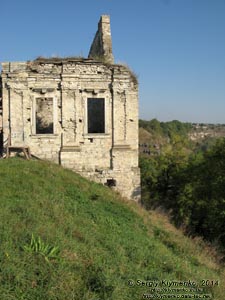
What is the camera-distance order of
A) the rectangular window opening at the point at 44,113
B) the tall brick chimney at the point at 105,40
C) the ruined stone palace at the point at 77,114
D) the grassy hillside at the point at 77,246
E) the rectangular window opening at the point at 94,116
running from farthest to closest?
the rectangular window opening at the point at 94,116 < the rectangular window opening at the point at 44,113 < the tall brick chimney at the point at 105,40 < the ruined stone palace at the point at 77,114 < the grassy hillside at the point at 77,246

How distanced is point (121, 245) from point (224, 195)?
31.5 ft

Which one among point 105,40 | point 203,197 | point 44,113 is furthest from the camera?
point 203,197

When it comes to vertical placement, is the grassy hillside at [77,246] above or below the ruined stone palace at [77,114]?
below

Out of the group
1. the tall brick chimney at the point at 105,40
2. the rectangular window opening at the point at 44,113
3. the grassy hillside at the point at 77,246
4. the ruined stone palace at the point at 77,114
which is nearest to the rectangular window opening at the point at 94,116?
the rectangular window opening at the point at 44,113

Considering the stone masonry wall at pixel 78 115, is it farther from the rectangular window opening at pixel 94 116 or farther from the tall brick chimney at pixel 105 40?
the rectangular window opening at pixel 94 116

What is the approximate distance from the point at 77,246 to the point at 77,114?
7.66 meters

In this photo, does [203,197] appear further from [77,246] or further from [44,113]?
[77,246]

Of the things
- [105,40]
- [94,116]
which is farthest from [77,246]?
[94,116]

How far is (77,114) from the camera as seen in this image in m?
13.5

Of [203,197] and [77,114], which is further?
[203,197]

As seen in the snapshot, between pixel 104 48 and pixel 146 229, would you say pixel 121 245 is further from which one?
pixel 104 48

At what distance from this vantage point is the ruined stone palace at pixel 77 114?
43.3 ft

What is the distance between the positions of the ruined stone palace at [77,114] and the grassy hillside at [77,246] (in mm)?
2230

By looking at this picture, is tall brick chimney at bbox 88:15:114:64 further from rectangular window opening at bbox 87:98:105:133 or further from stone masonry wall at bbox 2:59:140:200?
rectangular window opening at bbox 87:98:105:133
